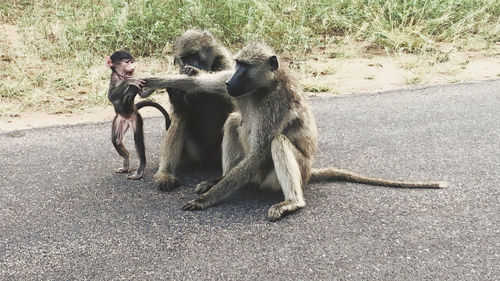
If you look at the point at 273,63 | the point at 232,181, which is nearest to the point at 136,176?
the point at 232,181

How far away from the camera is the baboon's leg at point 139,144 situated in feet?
12.8

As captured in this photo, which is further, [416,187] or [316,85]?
[316,85]

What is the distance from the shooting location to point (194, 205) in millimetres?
3635

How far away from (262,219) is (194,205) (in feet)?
1.49

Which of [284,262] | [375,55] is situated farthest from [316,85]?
[284,262]

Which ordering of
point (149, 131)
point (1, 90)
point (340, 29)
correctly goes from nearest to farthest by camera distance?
point (149, 131) → point (1, 90) → point (340, 29)

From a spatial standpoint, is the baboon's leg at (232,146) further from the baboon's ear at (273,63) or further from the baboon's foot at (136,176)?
the baboon's foot at (136,176)

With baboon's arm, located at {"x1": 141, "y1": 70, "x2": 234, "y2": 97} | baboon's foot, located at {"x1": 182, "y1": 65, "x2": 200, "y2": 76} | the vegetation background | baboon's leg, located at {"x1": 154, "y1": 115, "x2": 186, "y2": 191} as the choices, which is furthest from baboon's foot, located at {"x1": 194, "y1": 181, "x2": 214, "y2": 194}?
the vegetation background

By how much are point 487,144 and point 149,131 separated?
9.76ft

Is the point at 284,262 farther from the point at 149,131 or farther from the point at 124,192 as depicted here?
the point at 149,131

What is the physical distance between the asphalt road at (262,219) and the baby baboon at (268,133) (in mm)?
119

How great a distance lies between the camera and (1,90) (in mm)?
6523

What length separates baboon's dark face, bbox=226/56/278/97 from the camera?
3.62 meters

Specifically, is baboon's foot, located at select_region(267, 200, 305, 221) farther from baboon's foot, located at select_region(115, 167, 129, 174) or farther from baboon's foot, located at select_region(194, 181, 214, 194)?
baboon's foot, located at select_region(115, 167, 129, 174)
